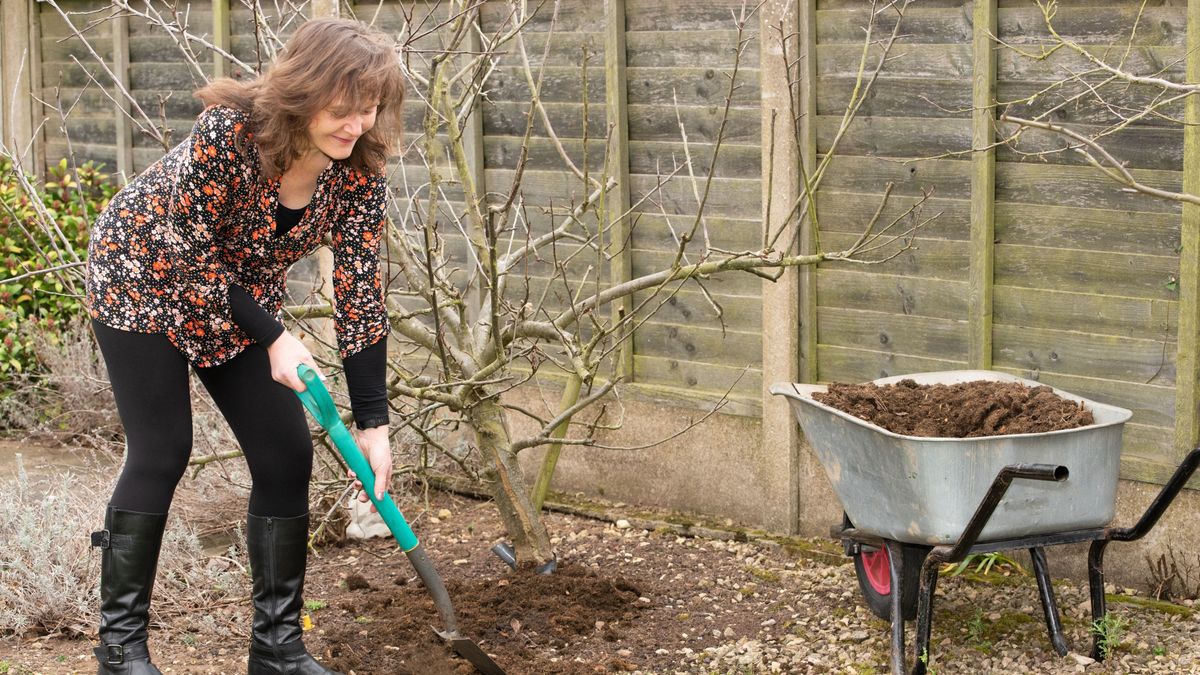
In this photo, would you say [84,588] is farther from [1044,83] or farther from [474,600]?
[1044,83]

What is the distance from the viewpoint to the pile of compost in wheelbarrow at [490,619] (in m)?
3.81

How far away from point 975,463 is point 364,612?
1926mm

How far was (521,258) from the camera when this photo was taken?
470 cm

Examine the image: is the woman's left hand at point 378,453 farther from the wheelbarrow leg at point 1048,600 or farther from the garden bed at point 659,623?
the wheelbarrow leg at point 1048,600

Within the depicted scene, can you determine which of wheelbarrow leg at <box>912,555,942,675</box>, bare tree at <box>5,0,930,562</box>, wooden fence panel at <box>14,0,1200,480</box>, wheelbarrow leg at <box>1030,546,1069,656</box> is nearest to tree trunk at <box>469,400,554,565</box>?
bare tree at <box>5,0,930,562</box>

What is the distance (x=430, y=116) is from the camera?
13.2 ft

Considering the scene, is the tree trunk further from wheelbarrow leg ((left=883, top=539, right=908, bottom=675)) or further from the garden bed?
wheelbarrow leg ((left=883, top=539, right=908, bottom=675))

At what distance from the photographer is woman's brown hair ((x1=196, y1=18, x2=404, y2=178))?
9.53ft

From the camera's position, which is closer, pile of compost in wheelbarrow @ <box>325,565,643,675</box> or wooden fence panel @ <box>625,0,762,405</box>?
pile of compost in wheelbarrow @ <box>325,565,643,675</box>

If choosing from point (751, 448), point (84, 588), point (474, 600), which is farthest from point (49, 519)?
point (751, 448)

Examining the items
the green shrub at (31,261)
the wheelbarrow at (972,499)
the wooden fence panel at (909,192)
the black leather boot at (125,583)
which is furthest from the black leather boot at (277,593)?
the green shrub at (31,261)

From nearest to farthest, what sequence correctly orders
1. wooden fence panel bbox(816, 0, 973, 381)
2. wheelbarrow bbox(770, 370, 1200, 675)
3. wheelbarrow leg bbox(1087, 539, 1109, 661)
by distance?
1. wheelbarrow bbox(770, 370, 1200, 675)
2. wheelbarrow leg bbox(1087, 539, 1109, 661)
3. wooden fence panel bbox(816, 0, 973, 381)

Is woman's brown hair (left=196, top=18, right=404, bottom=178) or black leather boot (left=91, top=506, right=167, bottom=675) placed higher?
woman's brown hair (left=196, top=18, right=404, bottom=178)

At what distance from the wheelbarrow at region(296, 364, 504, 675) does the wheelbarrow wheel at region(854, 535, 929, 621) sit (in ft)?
3.61
